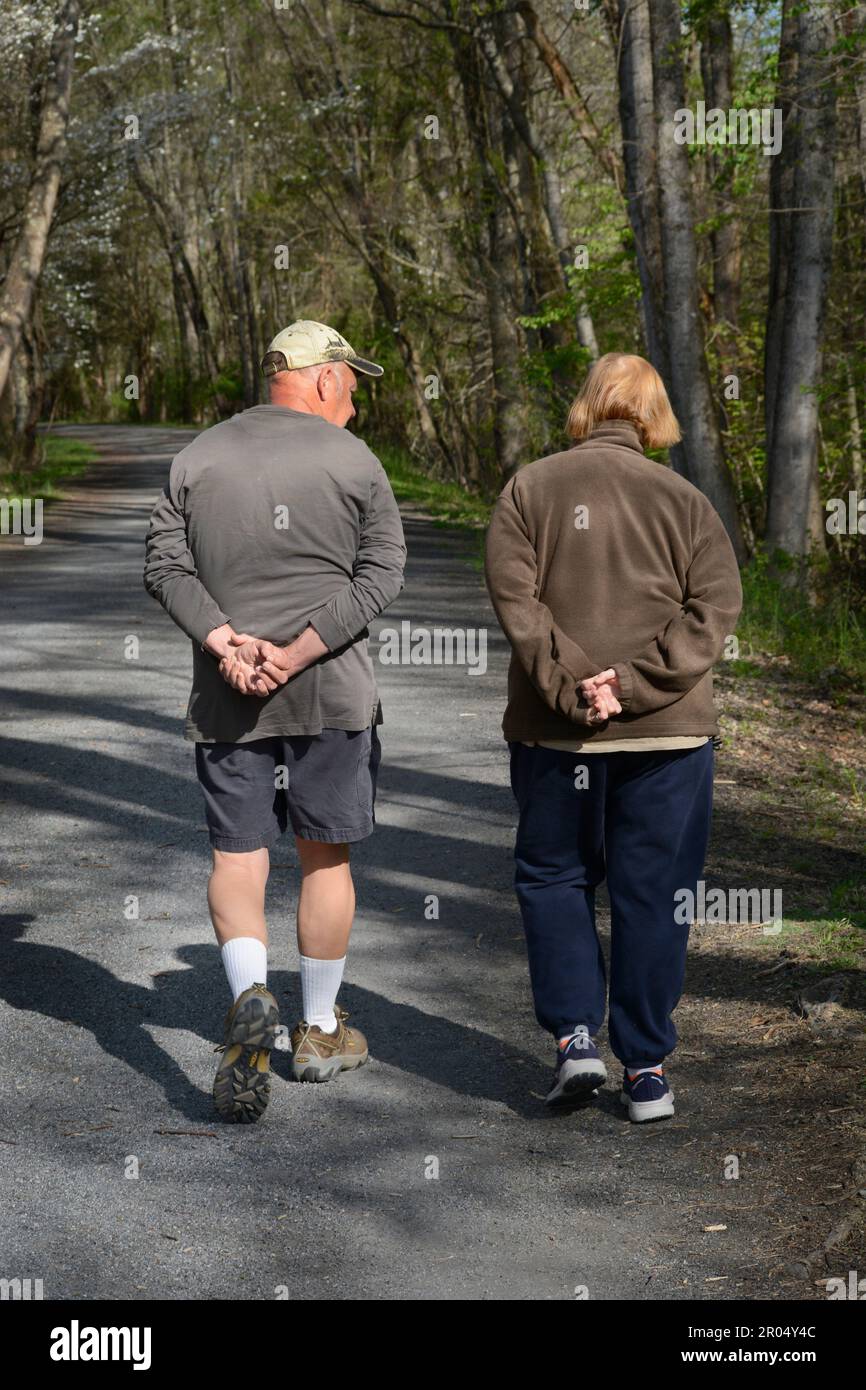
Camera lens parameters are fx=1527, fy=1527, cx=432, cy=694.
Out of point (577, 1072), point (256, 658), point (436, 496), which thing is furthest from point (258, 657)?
point (436, 496)

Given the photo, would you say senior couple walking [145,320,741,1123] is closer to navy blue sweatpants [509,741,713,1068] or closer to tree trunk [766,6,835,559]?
navy blue sweatpants [509,741,713,1068]

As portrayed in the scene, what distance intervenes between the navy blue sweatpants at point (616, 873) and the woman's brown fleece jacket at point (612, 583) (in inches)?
5.2

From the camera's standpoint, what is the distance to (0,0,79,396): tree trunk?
76.1 ft

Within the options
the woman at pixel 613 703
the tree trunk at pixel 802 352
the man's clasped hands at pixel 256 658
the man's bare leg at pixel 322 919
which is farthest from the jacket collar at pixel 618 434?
the tree trunk at pixel 802 352

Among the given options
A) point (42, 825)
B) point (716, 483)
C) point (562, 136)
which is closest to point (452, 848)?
point (42, 825)

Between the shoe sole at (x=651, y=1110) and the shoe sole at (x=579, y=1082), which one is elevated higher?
the shoe sole at (x=579, y=1082)

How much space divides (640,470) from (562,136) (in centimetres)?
2100

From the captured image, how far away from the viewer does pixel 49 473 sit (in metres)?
29.0

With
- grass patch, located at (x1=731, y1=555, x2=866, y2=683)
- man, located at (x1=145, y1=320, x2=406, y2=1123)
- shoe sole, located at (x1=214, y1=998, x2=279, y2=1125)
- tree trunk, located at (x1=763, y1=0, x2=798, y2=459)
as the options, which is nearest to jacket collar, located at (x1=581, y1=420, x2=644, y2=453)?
man, located at (x1=145, y1=320, x2=406, y2=1123)

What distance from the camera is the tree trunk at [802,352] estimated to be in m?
14.7

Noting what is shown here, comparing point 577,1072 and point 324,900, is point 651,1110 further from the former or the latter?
point 324,900

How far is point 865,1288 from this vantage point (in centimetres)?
337

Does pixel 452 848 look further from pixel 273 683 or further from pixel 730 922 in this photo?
pixel 273 683

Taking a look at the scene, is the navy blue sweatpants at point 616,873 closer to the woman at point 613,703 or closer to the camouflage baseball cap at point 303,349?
the woman at point 613,703
